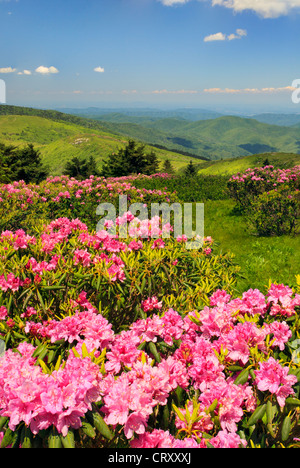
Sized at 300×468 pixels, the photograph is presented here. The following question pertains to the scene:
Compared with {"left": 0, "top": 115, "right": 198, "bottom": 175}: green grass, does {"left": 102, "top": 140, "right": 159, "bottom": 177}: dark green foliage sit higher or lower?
lower

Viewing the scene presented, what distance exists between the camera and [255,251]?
834 centimetres

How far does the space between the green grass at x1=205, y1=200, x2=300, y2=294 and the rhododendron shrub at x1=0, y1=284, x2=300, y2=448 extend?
319 centimetres

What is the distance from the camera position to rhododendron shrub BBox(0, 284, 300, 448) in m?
1.32

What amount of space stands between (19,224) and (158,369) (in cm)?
597

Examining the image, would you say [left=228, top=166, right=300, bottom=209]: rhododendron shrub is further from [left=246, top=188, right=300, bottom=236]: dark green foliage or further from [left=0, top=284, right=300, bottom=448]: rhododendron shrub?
[left=0, top=284, right=300, bottom=448]: rhododendron shrub

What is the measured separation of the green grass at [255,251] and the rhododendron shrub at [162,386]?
10.5 ft

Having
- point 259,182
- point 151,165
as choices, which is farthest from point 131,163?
point 259,182

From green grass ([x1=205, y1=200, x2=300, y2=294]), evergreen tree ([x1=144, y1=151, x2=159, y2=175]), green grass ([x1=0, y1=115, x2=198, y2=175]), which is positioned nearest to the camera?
green grass ([x1=205, y1=200, x2=300, y2=294])

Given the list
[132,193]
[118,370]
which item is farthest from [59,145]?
[118,370]

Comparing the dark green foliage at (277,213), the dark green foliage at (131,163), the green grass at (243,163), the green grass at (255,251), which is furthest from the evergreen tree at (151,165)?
the dark green foliage at (277,213)

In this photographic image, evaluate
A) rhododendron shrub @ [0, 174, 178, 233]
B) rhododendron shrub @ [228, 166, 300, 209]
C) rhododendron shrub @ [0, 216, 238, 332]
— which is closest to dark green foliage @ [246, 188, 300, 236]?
rhododendron shrub @ [228, 166, 300, 209]

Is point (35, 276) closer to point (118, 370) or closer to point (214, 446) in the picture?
point (118, 370)

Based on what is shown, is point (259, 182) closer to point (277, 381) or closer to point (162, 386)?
point (277, 381)

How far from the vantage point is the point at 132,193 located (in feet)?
29.3
